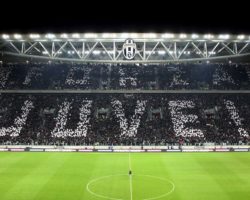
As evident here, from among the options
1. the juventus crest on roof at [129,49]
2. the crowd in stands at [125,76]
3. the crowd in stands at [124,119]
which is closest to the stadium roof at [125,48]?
the juventus crest on roof at [129,49]

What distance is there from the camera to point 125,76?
63031 millimetres

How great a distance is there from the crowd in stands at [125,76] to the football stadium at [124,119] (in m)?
0.17

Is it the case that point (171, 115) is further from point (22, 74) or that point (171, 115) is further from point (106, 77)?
point (22, 74)

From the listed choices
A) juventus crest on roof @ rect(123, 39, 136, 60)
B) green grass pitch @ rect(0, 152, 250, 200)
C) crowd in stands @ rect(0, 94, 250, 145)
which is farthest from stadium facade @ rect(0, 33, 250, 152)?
juventus crest on roof @ rect(123, 39, 136, 60)

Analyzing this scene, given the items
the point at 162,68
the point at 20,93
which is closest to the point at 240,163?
the point at 162,68

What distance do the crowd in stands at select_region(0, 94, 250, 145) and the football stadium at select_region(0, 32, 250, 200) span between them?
146mm

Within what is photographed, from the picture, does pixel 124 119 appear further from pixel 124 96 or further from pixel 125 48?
pixel 125 48

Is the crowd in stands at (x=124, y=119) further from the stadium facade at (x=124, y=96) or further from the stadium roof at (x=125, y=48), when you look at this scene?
the stadium roof at (x=125, y=48)

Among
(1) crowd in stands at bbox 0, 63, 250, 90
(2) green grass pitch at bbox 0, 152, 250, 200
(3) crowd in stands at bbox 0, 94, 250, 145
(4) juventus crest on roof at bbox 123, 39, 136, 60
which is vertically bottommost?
(2) green grass pitch at bbox 0, 152, 250, 200

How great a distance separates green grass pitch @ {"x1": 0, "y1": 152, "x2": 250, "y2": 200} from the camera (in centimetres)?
2392

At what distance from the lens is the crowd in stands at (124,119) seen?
164 feet

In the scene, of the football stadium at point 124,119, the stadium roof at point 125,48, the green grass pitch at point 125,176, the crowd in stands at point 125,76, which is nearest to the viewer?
the green grass pitch at point 125,176

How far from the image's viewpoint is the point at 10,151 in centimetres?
4453

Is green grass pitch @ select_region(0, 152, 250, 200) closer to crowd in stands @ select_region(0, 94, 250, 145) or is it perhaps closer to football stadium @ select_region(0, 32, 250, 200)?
football stadium @ select_region(0, 32, 250, 200)
